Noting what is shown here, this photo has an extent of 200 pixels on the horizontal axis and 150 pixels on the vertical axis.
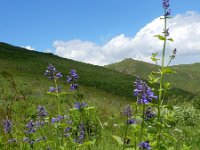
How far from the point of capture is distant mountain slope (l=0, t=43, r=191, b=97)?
75700 mm

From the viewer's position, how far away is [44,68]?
272ft

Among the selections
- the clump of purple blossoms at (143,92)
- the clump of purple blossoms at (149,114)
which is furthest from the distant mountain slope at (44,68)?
the clump of purple blossoms at (143,92)

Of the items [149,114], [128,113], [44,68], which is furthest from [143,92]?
[44,68]

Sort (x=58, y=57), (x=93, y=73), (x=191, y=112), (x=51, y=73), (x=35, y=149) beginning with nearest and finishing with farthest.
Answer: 1. (x=51, y=73)
2. (x=35, y=149)
3. (x=191, y=112)
4. (x=93, y=73)
5. (x=58, y=57)

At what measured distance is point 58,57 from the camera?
351 ft

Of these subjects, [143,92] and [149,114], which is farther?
[149,114]

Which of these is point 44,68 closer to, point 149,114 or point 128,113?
point 149,114

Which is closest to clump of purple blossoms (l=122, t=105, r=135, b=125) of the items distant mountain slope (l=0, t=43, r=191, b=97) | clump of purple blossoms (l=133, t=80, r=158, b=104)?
clump of purple blossoms (l=133, t=80, r=158, b=104)

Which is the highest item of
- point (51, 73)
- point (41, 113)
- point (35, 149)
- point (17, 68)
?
point (17, 68)

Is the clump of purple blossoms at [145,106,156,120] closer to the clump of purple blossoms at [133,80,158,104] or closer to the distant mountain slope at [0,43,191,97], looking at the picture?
the clump of purple blossoms at [133,80,158,104]

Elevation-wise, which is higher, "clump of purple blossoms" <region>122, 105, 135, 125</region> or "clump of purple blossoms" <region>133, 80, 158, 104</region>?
"clump of purple blossoms" <region>133, 80, 158, 104</region>

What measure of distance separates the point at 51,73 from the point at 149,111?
6.13 ft

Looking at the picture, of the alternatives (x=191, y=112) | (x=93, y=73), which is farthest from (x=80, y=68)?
(x=191, y=112)

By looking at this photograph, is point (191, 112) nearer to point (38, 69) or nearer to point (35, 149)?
point (35, 149)
